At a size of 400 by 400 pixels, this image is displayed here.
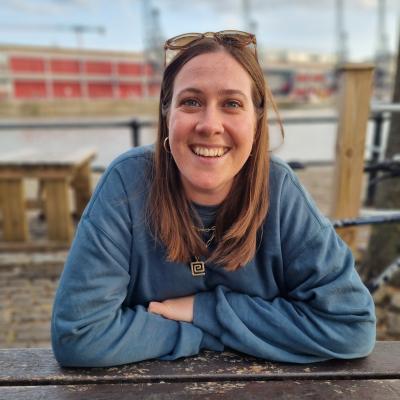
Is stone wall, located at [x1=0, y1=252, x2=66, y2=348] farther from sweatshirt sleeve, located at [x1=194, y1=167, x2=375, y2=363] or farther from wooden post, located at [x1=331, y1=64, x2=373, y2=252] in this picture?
wooden post, located at [x1=331, y1=64, x2=373, y2=252]

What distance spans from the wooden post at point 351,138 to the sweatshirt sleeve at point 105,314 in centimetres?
148

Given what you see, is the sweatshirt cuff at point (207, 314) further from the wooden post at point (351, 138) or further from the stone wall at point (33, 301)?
the stone wall at point (33, 301)

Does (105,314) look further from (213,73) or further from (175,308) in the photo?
(213,73)

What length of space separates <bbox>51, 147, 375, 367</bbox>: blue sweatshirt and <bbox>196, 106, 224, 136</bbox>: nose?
226 millimetres

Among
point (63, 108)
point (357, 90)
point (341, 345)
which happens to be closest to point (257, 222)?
point (341, 345)

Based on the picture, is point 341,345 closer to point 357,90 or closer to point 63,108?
point 357,90

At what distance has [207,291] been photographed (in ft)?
4.19

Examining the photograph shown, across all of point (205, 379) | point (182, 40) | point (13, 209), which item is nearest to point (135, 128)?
point (13, 209)

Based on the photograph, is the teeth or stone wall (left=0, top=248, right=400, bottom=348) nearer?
the teeth

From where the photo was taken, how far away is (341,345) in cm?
113

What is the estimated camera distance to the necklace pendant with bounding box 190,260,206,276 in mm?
1244

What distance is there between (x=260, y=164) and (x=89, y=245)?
512mm

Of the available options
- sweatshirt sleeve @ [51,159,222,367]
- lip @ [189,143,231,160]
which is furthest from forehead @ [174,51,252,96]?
sweatshirt sleeve @ [51,159,222,367]

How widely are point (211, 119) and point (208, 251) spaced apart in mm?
359
